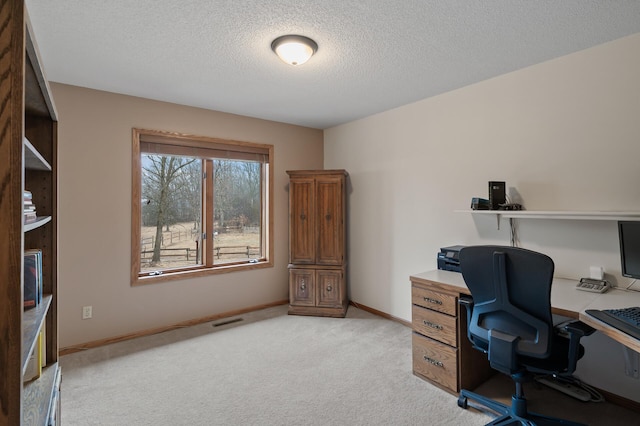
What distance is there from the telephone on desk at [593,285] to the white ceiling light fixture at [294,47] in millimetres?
2419

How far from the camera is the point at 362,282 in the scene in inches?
163

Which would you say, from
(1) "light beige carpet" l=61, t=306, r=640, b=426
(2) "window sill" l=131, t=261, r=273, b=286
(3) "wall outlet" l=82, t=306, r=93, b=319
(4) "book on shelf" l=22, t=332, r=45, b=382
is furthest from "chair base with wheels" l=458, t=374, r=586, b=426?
(3) "wall outlet" l=82, t=306, r=93, b=319

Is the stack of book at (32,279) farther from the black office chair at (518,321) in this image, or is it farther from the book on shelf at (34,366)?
the black office chair at (518,321)

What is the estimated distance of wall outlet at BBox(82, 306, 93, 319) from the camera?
3.02m

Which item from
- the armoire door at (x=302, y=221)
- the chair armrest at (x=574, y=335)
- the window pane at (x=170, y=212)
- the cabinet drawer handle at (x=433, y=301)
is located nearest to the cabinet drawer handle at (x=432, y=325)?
the cabinet drawer handle at (x=433, y=301)

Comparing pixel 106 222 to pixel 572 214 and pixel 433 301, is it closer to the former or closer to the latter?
pixel 433 301

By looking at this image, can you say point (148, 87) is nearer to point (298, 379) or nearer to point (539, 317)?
point (298, 379)

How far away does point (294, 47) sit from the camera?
2.18 m

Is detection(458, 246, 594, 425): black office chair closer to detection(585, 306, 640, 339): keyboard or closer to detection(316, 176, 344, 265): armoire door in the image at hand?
detection(585, 306, 640, 339): keyboard

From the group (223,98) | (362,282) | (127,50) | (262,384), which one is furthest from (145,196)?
(362,282)

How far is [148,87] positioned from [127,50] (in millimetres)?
758

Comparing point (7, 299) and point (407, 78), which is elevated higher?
point (407, 78)

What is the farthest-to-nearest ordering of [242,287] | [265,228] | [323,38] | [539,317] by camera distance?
[265,228] → [242,287] → [323,38] → [539,317]

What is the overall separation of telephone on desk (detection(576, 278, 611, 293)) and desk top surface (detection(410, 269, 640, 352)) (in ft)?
0.10
